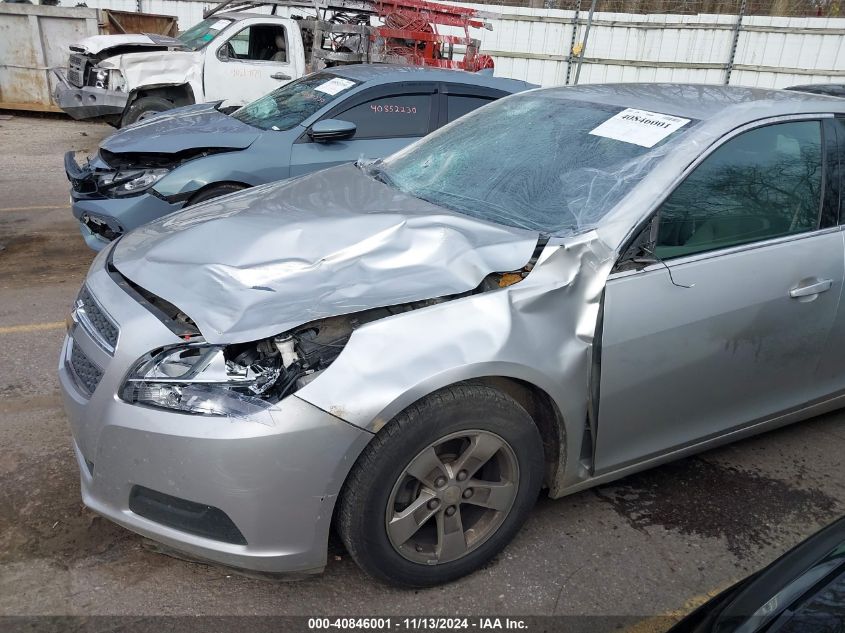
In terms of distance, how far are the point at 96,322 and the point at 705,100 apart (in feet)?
8.67

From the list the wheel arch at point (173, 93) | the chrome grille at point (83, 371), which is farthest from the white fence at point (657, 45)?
the chrome grille at point (83, 371)

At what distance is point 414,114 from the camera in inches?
240

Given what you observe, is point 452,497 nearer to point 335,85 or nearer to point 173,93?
point 335,85

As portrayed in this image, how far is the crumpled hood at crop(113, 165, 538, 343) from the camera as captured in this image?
2.33 meters

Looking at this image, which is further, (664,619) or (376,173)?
(376,173)

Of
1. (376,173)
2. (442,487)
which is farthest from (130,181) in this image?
(442,487)

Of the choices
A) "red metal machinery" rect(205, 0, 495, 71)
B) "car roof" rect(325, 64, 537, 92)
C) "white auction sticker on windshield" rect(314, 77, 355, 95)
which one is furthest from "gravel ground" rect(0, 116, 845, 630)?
"red metal machinery" rect(205, 0, 495, 71)

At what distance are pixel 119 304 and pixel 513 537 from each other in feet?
5.40

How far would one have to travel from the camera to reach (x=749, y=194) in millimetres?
2941

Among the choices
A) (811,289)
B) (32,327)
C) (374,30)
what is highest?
(374,30)

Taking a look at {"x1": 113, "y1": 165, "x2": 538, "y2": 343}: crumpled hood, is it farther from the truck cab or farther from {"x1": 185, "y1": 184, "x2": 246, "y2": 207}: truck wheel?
the truck cab

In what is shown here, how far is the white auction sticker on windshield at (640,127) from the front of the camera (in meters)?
2.90

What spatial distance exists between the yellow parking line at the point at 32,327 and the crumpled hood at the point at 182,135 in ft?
5.20

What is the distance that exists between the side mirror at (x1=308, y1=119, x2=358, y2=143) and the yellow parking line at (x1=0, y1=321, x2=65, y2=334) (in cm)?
225
